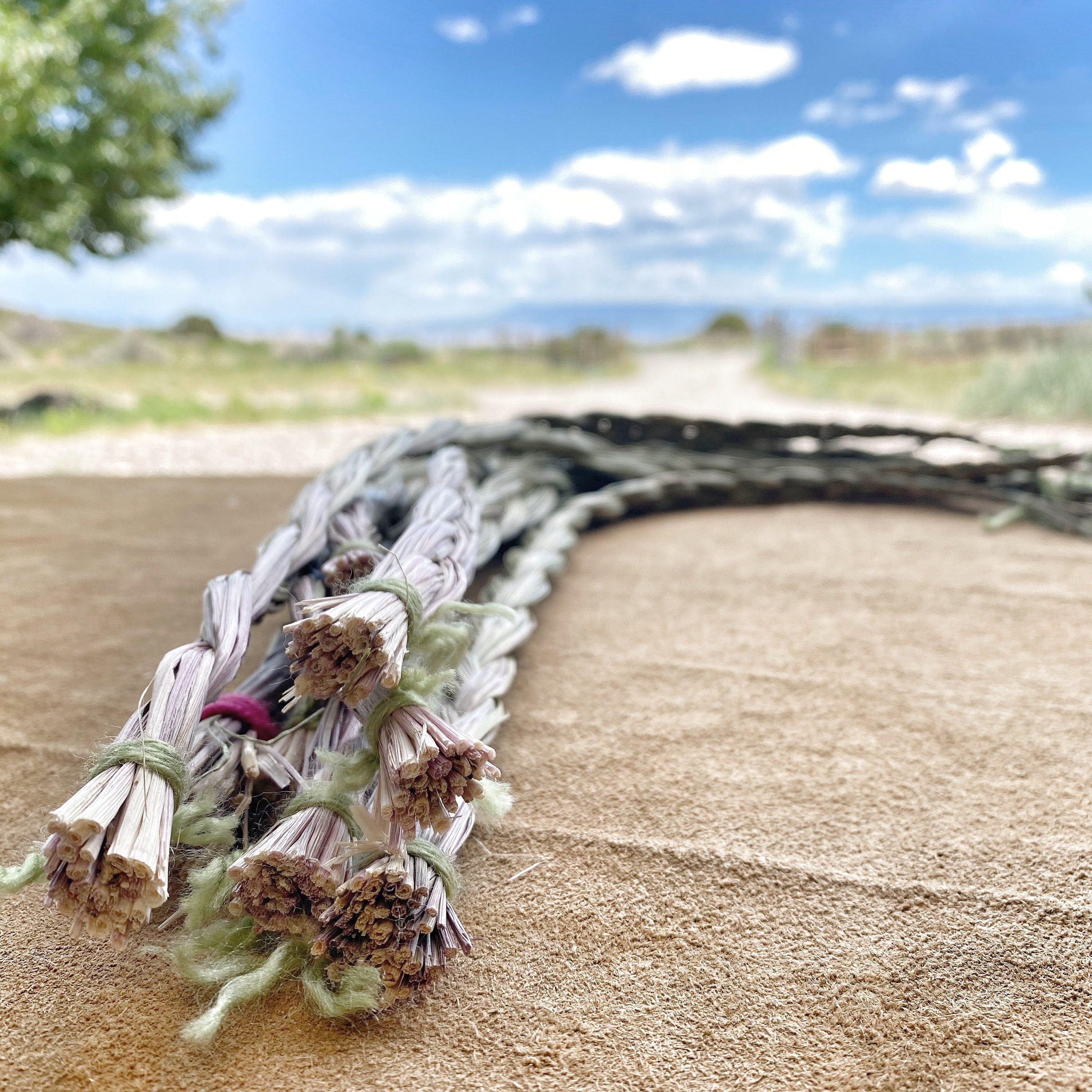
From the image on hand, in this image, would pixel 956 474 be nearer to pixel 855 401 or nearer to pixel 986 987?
pixel 986 987

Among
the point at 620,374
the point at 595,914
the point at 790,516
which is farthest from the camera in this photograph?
the point at 620,374

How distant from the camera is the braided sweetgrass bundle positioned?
0.65 metres

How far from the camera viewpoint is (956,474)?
7.24 ft

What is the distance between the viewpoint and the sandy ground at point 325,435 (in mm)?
3723

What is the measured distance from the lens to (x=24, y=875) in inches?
26.0

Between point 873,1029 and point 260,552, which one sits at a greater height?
point 260,552

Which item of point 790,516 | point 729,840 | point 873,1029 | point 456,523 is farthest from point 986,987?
point 790,516

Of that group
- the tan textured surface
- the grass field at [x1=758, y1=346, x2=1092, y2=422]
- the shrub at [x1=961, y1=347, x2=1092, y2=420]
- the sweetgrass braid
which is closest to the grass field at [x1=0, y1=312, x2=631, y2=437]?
the grass field at [x1=758, y1=346, x2=1092, y2=422]

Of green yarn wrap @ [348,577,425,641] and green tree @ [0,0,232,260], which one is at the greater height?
green tree @ [0,0,232,260]

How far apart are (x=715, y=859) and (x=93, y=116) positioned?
7384 millimetres

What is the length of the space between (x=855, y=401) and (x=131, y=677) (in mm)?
8011

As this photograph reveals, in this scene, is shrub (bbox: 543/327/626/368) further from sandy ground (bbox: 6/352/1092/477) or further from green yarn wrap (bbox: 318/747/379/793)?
green yarn wrap (bbox: 318/747/379/793)

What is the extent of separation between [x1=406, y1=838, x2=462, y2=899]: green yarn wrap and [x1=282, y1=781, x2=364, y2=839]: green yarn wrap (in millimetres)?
42

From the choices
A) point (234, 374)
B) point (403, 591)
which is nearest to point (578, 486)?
point (403, 591)
